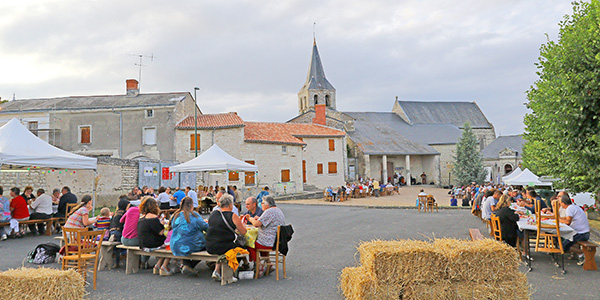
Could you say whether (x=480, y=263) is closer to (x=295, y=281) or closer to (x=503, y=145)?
(x=295, y=281)

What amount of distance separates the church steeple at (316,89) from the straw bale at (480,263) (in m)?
46.5

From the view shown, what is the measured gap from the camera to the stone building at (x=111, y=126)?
84.6 feet

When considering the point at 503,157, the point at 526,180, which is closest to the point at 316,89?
the point at 503,157

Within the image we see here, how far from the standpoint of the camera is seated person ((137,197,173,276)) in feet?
19.1

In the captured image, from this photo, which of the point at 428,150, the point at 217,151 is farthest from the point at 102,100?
the point at 428,150

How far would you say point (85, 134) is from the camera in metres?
26.2

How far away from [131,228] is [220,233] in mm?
1750

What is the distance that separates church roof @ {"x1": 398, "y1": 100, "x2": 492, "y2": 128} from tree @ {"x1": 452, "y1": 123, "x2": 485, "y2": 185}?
12158 mm

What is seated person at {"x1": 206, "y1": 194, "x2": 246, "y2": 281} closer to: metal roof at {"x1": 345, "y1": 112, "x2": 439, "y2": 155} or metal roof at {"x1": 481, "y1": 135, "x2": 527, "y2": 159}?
metal roof at {"x1": 345, "y1": 112, "x2": 439, "y2": 155}

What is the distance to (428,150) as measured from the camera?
41.8m

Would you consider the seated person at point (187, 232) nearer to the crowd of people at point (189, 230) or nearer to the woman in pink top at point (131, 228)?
the crowd of people at point (189, 230)

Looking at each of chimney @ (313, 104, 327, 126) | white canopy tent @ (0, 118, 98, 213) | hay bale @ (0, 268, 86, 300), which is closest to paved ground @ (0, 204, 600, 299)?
hay bale @ (0, 268, 86, 300)

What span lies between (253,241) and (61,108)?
25.8 m

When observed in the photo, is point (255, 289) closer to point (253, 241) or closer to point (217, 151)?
point (253, 241)
